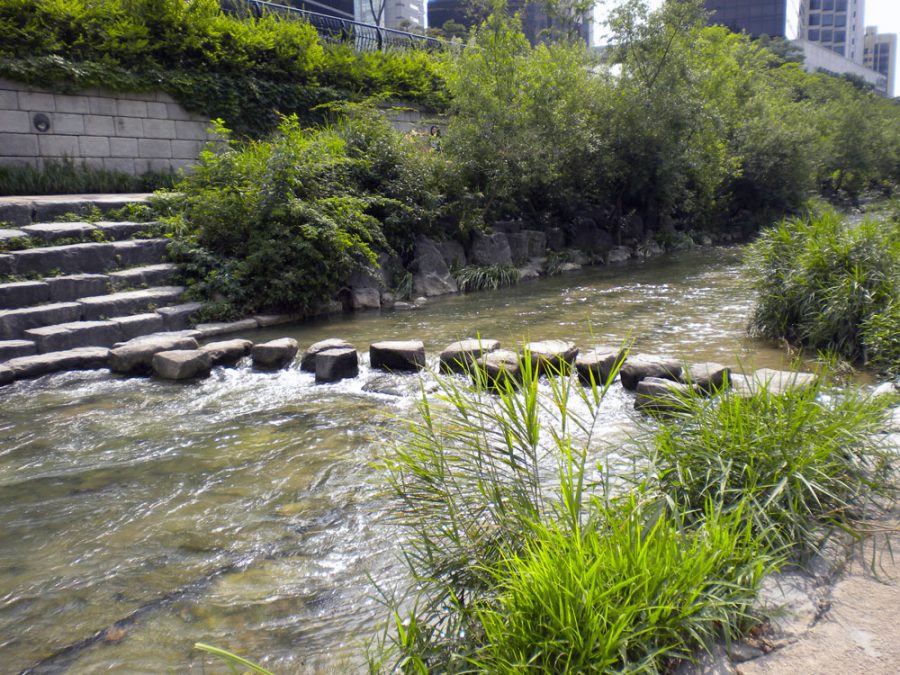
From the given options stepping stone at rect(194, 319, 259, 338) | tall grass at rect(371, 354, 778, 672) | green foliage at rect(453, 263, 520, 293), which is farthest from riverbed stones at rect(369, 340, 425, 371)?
green foliage at rect(453, 263, 520, 293)

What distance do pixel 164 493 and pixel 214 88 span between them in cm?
1187

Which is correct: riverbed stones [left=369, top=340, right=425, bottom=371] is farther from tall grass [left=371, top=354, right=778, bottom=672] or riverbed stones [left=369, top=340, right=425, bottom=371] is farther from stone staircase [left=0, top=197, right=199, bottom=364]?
tall grass [left=371, top=354, right=778, bottom=672]

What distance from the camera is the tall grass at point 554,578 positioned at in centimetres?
212

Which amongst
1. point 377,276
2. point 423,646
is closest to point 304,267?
point 377,276

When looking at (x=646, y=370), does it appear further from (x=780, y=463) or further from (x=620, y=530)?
(x=620, y=530)

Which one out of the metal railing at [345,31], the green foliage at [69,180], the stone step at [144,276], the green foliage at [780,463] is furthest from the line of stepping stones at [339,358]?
the metal railing at [345,31]

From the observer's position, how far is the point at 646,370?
610 centimetres

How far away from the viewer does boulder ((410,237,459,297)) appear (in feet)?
40.6

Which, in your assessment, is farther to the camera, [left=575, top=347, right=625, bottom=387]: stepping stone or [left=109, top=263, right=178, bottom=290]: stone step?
[left=109, top=263, right=178, bottom=290]: stone step

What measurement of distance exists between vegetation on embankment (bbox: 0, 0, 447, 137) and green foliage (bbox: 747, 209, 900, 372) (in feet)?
32.2

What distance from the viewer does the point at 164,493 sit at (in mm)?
4348

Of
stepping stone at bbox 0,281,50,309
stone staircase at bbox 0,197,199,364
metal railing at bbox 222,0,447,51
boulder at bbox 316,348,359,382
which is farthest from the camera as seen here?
metal railing at bbox 222,0,447,51

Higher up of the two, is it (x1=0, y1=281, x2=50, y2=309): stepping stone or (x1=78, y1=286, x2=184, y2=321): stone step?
(x1=0, y1=281, x2=50, y2=309): stepping stone

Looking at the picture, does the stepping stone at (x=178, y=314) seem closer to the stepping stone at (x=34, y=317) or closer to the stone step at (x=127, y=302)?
the stone step at (x=127, y=302)
